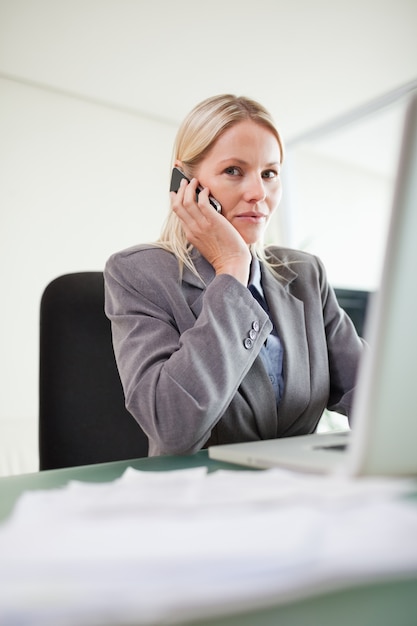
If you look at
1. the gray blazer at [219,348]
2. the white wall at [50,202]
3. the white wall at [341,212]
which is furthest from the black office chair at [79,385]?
the white wall at [341,212]

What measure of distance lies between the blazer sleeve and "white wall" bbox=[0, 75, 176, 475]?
2.86 metres

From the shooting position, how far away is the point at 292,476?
459mm

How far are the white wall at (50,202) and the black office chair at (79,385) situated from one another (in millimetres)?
2617

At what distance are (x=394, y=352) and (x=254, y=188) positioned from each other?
841 mm

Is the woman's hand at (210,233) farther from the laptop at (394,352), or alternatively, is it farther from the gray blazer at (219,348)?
the laptop at (394,352)

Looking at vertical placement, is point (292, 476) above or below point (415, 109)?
below

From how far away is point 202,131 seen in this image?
1234 millimetres

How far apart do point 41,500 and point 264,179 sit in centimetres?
97

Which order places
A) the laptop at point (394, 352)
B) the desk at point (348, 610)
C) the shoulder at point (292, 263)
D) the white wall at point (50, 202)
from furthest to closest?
the white wall at point (50, 202), the shoulder at point (292, 263), the laptop at point (394, 352), the desk at point (348, 610)

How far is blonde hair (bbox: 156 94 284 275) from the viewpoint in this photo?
1.21 m

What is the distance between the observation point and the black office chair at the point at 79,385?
115cm

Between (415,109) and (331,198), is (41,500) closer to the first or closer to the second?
(415,109)

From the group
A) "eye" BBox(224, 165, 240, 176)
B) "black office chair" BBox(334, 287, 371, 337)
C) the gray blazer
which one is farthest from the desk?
"black office chair" BBox(334, 287, 371, 337)

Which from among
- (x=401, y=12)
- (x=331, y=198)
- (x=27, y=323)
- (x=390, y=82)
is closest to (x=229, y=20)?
(x=401, y=12)
